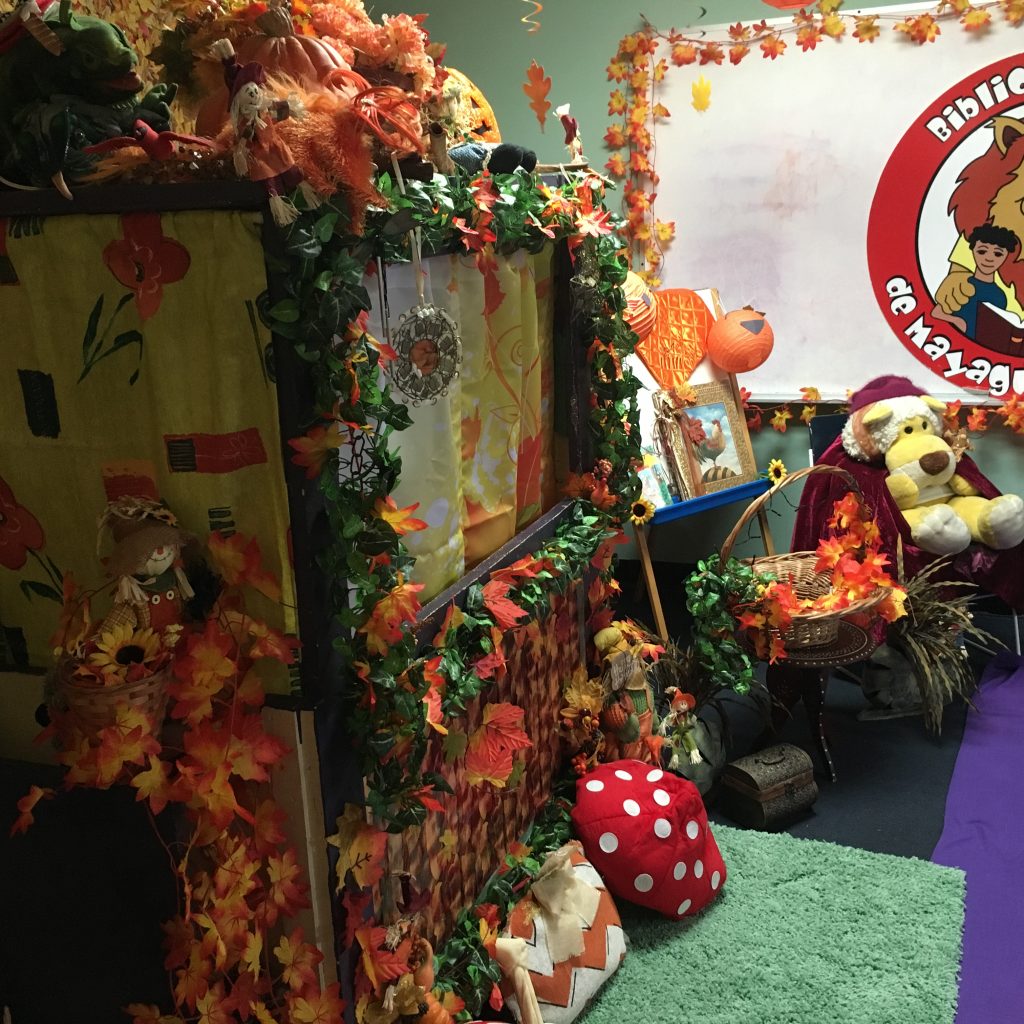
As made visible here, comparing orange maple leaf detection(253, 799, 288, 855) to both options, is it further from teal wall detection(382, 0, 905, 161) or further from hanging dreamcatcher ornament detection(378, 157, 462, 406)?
teal wall detection(382, 0, 905, 161)

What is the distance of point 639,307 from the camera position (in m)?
3.53

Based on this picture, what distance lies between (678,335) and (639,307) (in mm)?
309

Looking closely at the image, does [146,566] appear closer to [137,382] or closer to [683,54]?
[137,382]

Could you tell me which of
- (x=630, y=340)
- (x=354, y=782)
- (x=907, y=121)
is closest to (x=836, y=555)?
(x=630, y=340)

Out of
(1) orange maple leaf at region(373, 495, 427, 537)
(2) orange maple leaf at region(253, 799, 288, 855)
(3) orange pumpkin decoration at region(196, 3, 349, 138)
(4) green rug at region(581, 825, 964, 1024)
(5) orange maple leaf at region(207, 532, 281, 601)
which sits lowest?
(4) green rug at region(581, 825, 964, 1024)

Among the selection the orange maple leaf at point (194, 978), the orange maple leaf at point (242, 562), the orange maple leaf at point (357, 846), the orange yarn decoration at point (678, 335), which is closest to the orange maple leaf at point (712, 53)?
the orange yarn decoration at point (678, 335)

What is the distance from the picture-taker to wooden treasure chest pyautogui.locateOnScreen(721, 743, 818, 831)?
9.04ft

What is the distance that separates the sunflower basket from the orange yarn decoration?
2.65 meters

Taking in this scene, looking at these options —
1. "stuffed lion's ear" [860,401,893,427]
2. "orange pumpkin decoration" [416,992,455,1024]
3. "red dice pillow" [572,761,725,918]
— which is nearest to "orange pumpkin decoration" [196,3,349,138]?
"orange pumpkin decoration" [416,992,455,1024]

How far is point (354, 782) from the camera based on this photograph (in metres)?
1.55

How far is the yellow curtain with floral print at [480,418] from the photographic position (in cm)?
178

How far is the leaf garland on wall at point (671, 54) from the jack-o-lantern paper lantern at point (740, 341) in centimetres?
54

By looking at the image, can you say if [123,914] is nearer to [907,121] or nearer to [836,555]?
[836,555]

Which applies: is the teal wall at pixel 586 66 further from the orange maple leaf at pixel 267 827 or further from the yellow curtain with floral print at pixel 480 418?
the orange maple leaf at pixel 267 827
